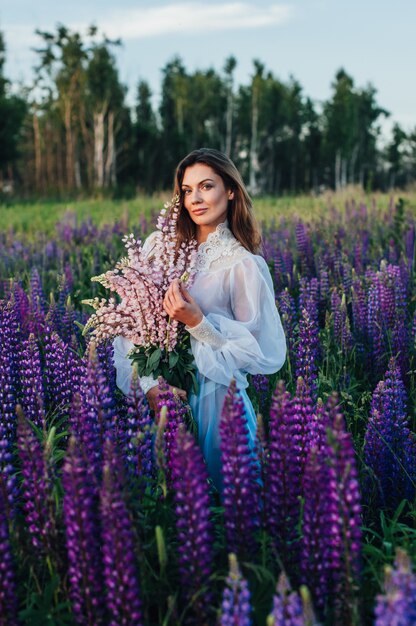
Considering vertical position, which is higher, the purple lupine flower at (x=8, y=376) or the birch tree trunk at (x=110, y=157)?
the birch tree trunk at (x=110, y=157)

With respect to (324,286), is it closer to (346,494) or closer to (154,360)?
(154,360)

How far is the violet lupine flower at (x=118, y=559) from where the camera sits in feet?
5.76

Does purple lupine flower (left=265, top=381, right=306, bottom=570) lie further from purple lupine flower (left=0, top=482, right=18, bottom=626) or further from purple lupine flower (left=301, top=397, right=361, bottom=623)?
purple lupine flower (left=0, top=482, right=18, bottom=626)

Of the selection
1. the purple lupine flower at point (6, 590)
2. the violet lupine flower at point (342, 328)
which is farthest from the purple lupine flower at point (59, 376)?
the violet lupine flower at point (342, 328)

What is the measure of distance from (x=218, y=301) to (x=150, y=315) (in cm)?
40

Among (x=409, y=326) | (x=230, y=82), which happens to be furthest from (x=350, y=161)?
(x=409, y=326)

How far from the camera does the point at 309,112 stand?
55188mm

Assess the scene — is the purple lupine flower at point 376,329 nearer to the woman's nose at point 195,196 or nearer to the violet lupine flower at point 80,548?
the woman's nose at point 195,196

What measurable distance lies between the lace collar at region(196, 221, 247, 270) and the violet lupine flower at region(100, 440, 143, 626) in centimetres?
169

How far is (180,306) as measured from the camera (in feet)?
9.60

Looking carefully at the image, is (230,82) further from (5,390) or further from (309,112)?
(5,390)

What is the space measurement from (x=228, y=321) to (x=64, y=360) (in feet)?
2.82

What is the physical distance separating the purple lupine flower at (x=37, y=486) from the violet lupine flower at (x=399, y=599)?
100cm

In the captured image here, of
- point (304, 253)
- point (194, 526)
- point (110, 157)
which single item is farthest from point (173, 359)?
point (110, 157)
